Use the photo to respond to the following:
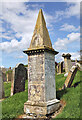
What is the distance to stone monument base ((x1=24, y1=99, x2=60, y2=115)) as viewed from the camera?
7.08 m

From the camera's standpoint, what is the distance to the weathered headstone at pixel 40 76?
7.37 m

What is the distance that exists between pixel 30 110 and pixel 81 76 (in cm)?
744

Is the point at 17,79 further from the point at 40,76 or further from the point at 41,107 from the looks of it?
the point at 41,107

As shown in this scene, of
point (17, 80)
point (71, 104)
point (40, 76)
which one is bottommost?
point (71, 104)

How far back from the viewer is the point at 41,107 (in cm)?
716

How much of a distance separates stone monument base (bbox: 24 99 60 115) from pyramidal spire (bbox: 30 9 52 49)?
3.46 meters

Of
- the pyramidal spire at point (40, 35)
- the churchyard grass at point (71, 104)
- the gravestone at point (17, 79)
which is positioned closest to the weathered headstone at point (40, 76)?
the pyramidal spire at point (40, 35)

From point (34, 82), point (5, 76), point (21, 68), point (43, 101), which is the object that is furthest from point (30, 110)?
point (5, 76)

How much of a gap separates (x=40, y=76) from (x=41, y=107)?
69.2 inches

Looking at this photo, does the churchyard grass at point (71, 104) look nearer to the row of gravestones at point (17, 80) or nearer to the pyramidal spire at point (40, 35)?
the pyramidal spire at point (40, 35)

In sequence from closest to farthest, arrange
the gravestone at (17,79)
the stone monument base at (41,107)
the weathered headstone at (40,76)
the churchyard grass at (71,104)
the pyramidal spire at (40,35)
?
the churchyard grass at (71,104) < the stone monument base at (41,107) < the weathered headstone at (40,76) < the pyramidal spire at (40,35) < the gravestone at (17,79)

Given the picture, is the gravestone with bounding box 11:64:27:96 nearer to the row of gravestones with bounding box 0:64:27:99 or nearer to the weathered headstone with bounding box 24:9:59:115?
the row of gravestones with bounding box 0:64:27:99

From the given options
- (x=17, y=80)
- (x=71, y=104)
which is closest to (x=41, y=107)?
(x=71, y=104)

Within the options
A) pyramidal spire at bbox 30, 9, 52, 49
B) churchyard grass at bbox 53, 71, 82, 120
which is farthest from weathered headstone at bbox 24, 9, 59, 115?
churchyard grass at bbox 53, 71, 82, 120
